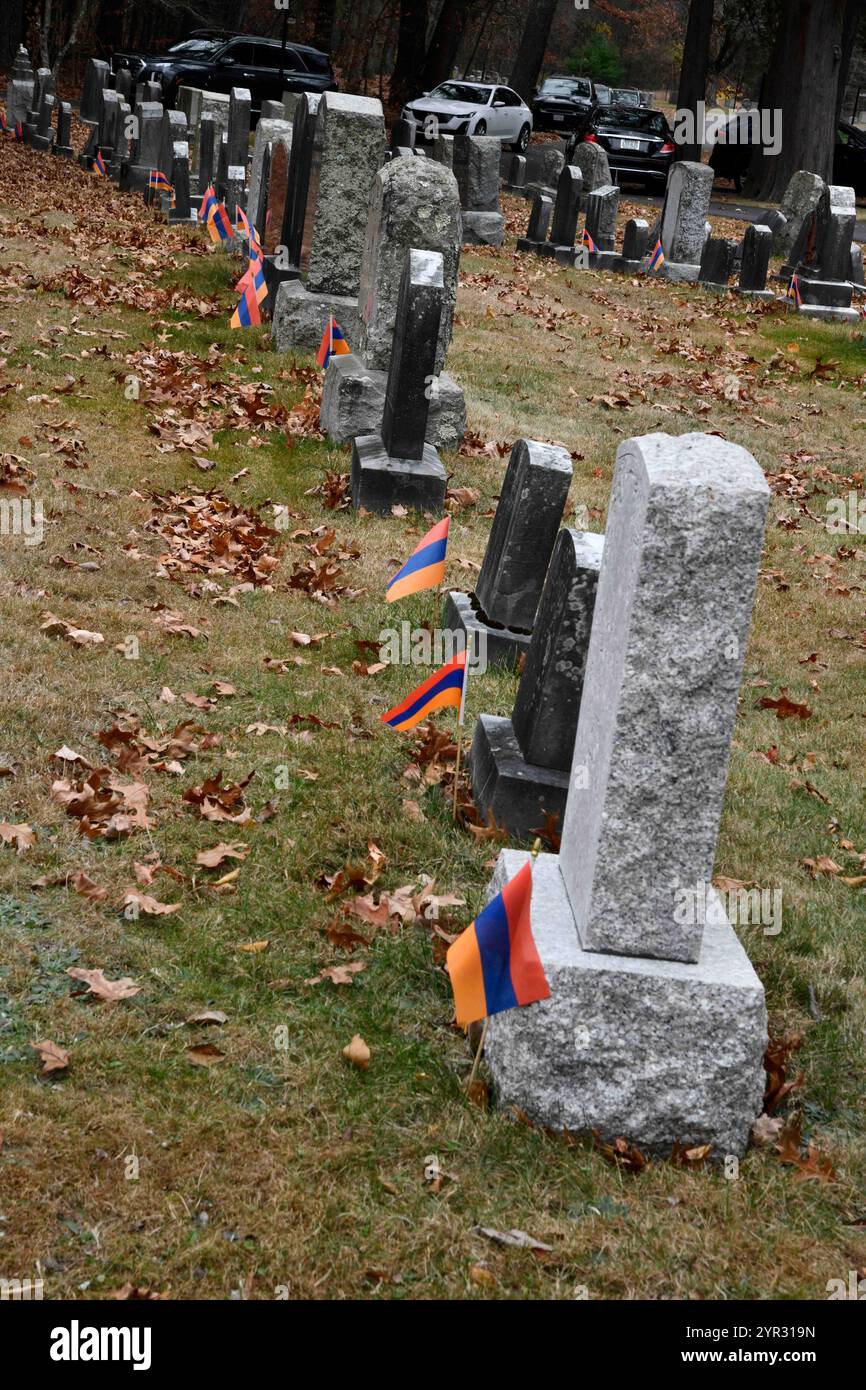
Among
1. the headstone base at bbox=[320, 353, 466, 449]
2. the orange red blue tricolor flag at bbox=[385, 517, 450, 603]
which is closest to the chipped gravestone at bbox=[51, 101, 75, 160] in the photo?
the headstone base at bbox=[320, 353, 466, 449]

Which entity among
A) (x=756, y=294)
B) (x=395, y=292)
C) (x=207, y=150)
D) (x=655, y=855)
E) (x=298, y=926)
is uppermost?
(x=207, y=150)

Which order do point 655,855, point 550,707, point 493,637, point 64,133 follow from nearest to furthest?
1. point 655,855
2. point 550,707
3. point 493,637
4. point 64,133

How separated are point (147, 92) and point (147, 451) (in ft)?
51.7

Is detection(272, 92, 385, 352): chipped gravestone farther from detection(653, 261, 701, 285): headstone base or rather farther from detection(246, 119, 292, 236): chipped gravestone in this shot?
detection(653, 261, 701, 285): headstone base

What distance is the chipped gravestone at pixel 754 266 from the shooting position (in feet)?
59.0

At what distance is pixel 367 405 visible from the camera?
9.14 m

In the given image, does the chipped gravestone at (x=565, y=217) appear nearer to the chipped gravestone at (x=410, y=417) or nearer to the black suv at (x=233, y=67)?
the black suv at (x=233, y=67)

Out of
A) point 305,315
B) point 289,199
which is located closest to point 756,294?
point 289,199

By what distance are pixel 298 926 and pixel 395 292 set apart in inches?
249

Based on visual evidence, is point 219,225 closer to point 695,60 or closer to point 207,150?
point 207,150

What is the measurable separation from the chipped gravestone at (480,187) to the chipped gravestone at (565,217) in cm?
97

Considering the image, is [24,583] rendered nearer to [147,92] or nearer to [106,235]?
[106,235]

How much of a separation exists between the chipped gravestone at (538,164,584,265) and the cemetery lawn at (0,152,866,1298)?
36.6ft

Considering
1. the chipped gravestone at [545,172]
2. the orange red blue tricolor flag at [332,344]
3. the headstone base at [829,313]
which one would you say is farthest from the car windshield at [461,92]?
the orange red blue tricolor flag at [332,344]
